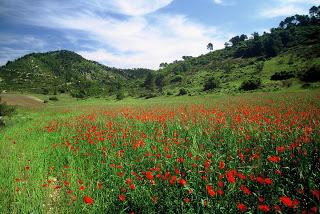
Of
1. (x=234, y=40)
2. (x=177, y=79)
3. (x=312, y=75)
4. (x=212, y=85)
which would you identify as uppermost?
(x=234, y=40)

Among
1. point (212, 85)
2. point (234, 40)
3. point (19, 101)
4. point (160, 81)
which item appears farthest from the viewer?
point (234, 40)

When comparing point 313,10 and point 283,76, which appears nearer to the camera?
point 283,76

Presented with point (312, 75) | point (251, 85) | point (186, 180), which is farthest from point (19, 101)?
point (312, 75)

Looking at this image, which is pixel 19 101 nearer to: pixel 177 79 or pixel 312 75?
pixel 312 75

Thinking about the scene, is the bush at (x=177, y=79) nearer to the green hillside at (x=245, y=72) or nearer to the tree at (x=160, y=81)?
the green hillside at (x=245, y=72)

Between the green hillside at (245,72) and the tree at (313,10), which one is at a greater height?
the tree at (313,10)

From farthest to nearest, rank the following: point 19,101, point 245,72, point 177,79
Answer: point 177,79 < point 245,72 < point 19,101

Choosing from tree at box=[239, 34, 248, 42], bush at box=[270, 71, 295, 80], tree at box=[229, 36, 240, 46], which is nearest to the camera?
bush at box=[270, 71, 295, 80]

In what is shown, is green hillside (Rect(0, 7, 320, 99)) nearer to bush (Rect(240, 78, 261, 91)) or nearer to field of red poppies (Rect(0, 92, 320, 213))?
bush (Rect(240, 78, 261, 91))

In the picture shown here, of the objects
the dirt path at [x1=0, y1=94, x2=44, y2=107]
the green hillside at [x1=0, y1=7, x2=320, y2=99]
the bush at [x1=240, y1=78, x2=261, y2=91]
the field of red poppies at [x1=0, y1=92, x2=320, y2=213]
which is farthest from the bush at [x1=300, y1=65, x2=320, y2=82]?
the dirt path at [x1=0, y1=94, x2=44, y2=107]

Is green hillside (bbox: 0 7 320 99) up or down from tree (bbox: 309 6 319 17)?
down

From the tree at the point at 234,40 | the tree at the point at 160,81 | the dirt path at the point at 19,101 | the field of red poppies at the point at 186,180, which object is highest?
the tree at the point at 234,40

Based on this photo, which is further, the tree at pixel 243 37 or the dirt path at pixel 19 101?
the tree at pixel 243 37

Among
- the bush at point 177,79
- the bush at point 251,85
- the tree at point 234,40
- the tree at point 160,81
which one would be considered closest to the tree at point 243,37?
the tree at point 234,40
